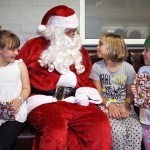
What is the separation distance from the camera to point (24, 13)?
2.56 meters

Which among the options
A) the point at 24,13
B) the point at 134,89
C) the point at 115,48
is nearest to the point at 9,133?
the point at 134,89

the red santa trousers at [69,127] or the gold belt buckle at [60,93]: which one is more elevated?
the gold belt buckle at [60,93]

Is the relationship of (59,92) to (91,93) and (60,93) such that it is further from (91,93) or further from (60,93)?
(91,93)

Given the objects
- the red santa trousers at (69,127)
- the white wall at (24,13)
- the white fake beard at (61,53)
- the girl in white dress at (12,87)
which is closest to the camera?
the red santa trousers at (69,127)

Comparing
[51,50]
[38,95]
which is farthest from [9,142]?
[51,50]

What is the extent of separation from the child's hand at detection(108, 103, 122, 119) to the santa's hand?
17cm

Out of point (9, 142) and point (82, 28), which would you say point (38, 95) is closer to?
point (9, 142)

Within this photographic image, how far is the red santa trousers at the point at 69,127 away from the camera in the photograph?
1.59m

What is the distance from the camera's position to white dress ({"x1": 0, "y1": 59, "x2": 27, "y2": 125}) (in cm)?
179

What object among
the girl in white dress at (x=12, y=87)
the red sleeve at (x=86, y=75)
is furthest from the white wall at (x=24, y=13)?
the girl in white dress at (x=12, y=87)

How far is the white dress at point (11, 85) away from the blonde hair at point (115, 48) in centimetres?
66

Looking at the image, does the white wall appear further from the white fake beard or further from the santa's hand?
the santa's hand

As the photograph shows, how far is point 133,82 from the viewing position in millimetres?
1949

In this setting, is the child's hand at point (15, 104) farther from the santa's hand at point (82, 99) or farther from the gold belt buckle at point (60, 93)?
the santa's hand at point (82, 99)
